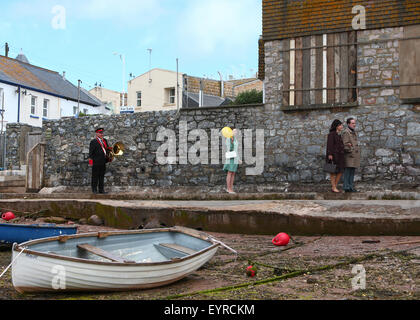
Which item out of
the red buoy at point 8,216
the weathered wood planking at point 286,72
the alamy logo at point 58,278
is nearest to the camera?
the alamy logo at point 58,278

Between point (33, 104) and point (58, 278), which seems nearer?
point (58, 278)

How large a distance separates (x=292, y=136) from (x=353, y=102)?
5.35ft

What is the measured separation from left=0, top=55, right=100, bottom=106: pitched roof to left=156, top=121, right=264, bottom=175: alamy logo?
A: 17.7 m

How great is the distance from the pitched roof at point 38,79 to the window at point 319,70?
20.3m

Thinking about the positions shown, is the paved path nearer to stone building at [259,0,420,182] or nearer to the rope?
the rope

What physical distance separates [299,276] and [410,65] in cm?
777

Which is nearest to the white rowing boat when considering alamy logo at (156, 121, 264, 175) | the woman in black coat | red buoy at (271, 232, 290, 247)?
red buoy at (271, 232, 290, 247)

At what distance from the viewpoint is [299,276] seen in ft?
16.1

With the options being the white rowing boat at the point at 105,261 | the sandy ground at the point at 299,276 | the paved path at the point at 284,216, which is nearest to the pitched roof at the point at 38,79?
the paved path at the point at 284,216

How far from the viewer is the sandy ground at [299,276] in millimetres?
4223

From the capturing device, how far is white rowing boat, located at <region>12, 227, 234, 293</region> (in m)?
4.06

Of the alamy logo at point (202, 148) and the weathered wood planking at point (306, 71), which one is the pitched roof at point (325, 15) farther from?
the alamy logo at point (202, 148)

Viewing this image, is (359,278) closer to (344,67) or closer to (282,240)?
(282,240)

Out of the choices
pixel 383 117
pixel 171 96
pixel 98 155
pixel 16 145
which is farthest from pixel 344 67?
pixel 171 96
